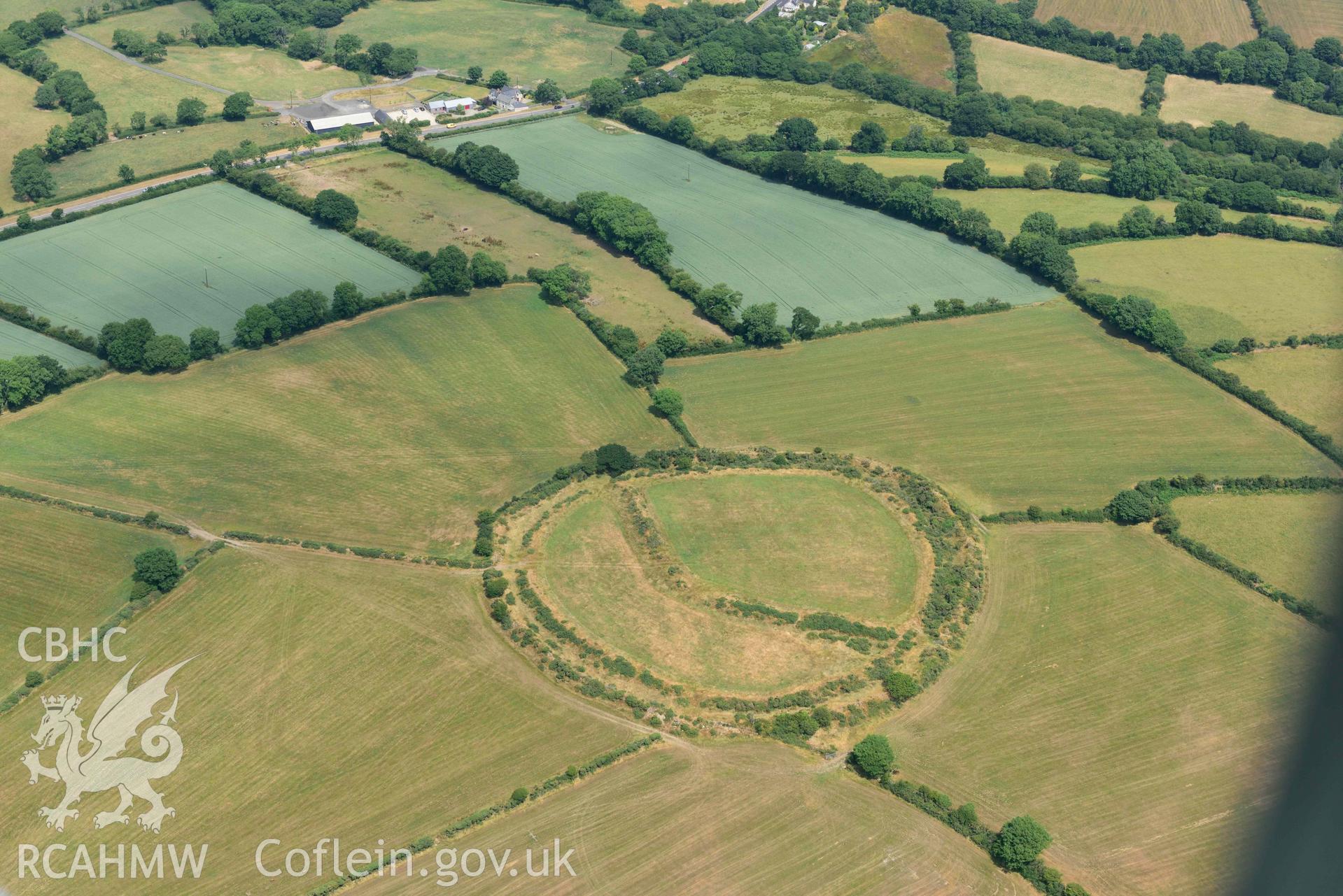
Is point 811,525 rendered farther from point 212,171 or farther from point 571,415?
point 212,171

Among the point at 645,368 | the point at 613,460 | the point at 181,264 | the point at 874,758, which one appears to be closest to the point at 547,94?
the point at 181,264

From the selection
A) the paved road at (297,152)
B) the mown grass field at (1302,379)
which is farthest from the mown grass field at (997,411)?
the paved road at (297,152)

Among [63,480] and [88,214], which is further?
[88,214]

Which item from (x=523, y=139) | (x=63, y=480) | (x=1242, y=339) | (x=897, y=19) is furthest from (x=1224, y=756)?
(x=897, y=19)

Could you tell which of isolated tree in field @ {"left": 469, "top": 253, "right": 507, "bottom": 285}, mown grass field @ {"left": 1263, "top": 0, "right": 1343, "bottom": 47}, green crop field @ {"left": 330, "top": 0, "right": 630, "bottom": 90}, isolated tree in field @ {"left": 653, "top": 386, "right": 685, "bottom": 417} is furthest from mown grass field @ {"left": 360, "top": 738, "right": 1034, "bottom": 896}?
mown grass field @ {"left": 1263, "top": 0, "right": 1343, "bottom": 47}

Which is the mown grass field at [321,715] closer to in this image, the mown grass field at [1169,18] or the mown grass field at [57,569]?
the mown grass field at [57,569]

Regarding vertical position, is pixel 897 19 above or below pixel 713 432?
above

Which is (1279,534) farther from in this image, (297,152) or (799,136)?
(297,152)
